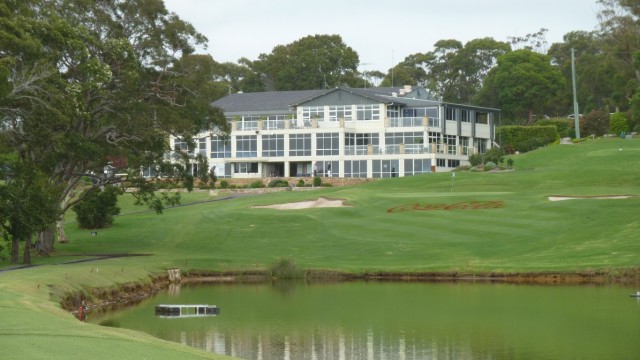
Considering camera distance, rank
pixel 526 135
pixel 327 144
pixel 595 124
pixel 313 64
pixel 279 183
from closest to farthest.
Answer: pixel 279 183, pixel 327 144, pixel 595 124, pixel 526 135, pixel 313 64

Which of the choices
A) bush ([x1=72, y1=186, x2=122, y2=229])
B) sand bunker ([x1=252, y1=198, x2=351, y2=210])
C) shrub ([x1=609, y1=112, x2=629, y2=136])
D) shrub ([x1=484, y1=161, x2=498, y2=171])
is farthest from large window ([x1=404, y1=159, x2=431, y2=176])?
bush ([x1=72, y1=186, x2=122, y2=229])

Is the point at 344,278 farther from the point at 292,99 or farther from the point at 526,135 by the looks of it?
the point at 292,99

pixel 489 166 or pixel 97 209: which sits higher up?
pixel 489 166

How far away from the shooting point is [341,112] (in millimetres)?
116562

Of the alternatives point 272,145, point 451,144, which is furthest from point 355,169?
point 451,144

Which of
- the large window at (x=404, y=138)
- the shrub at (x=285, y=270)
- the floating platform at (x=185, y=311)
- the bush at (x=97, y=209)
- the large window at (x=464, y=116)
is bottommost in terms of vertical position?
the floating platform at (x=185, y=311)

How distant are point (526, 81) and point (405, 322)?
112 meters

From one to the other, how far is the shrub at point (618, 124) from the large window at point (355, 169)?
2592cm

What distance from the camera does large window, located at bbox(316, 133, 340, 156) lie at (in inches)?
4459

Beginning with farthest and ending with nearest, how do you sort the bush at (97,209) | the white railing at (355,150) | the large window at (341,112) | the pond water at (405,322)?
the large window at (341,112)
the white railing at (355,150)
the bush at (97,209)
the pond water at (405,322)

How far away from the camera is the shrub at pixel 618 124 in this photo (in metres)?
111

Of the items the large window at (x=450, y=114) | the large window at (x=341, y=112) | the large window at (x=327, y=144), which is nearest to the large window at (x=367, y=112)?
the large window at (x=341, y=112)

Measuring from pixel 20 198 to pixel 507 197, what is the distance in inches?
1356

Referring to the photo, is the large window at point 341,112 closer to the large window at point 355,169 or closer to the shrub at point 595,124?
the large window at point 355,169
